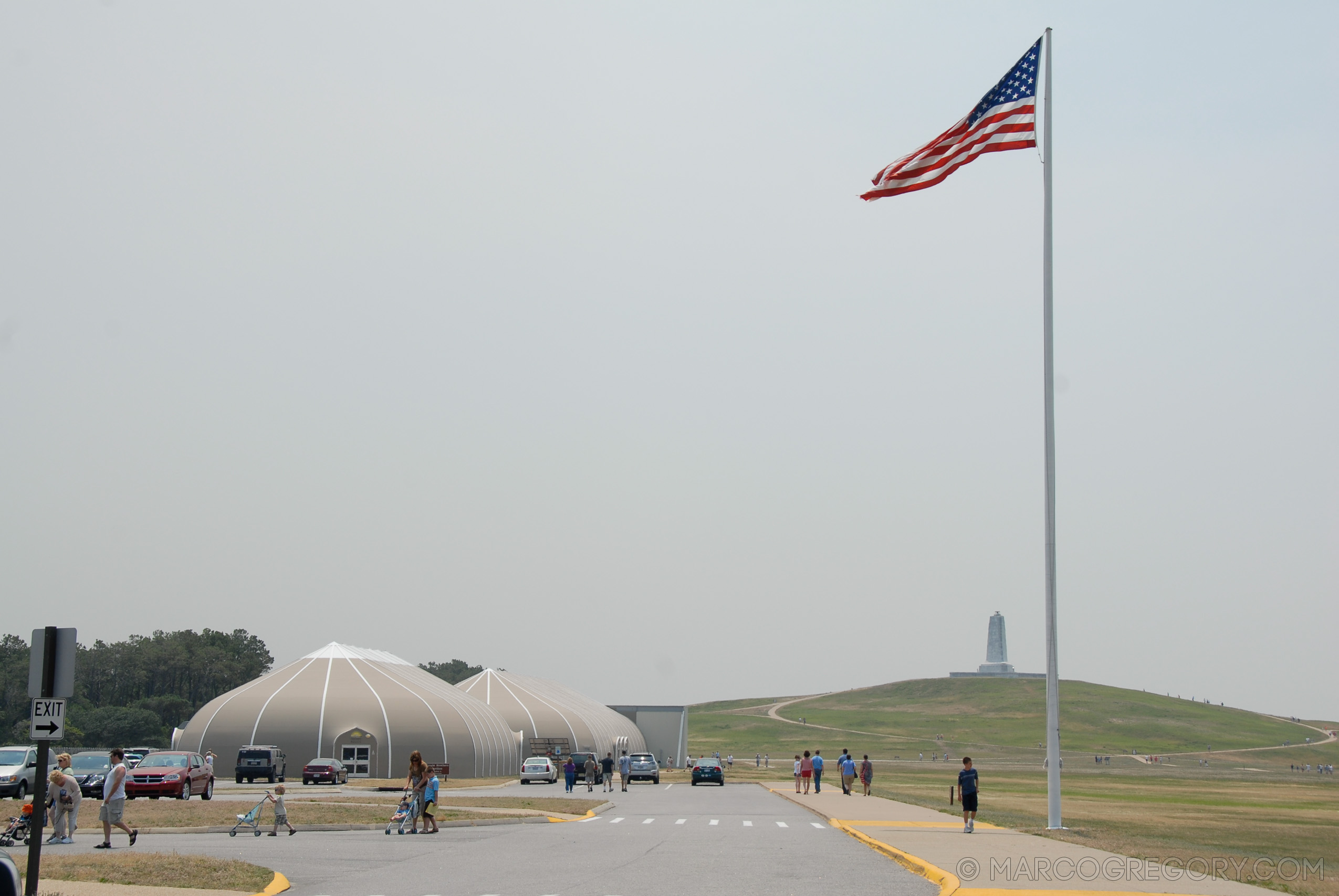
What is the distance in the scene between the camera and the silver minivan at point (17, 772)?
3581 cm

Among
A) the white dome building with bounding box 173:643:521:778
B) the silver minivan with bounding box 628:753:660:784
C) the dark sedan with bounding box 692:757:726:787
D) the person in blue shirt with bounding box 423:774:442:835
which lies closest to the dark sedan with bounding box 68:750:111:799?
the person in blue shirt with bounding box 423:774:442:835

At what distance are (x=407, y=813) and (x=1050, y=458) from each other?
15655mm

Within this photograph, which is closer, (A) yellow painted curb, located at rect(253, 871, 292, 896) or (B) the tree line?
(A) yellow painted curb, located at rect(253, 871, 292, 896)

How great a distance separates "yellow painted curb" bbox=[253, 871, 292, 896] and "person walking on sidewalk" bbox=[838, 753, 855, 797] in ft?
102

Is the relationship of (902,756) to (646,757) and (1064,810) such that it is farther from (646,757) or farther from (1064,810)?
(1064,810)

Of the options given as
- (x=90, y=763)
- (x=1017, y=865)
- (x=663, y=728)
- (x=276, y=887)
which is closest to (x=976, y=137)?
(x=1017, y=865)

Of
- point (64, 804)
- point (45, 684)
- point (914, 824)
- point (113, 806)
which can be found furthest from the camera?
point (914, 824)

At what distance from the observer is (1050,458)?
86.2ft

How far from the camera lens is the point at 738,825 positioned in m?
28.7

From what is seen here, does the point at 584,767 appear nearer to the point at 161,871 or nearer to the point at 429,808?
the point at 429,808

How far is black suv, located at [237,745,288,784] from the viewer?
58.4 m

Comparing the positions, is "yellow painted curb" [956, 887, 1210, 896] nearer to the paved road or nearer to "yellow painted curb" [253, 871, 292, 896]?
the paved road

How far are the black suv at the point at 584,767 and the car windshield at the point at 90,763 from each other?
67.2 feet

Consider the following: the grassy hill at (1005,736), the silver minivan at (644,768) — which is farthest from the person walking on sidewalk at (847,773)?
the grassy hill at (1005,736)
